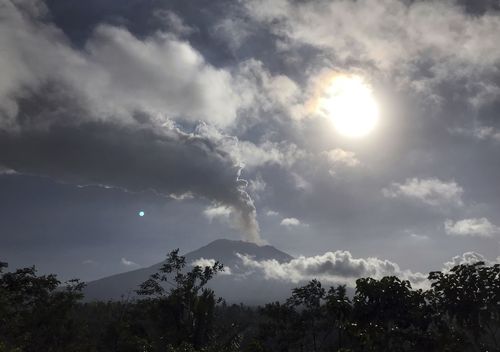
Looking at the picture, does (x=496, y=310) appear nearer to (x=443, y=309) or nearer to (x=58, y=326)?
(x=443, y=309)

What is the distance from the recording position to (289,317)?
34125 millimetres

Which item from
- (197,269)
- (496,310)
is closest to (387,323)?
(496,310)

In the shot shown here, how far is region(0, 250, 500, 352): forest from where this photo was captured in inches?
957

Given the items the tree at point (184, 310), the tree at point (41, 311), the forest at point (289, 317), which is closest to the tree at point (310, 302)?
the forest at point (289, 317)

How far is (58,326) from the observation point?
40688 mm

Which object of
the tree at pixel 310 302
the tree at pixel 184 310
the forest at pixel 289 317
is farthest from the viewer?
the tree at pixel 184 310

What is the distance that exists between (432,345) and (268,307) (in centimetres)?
1442

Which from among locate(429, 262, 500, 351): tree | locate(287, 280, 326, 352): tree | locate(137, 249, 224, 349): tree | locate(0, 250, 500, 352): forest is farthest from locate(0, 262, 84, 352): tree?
locate(429, 262, 500, 351): tree

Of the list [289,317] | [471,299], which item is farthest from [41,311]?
[471,299]

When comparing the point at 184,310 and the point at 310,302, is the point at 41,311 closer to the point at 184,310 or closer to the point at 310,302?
the point at 184,310

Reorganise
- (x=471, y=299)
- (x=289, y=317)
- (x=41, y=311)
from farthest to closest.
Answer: (x=41, y=311) < (x=289, y=317) < (x=471, y=299)

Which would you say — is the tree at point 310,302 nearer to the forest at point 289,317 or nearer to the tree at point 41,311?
the forest at point 289,317

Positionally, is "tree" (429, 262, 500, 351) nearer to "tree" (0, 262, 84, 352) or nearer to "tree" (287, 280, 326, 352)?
"tree" (287, 280, 326, 352)

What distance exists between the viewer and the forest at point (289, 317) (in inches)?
957
